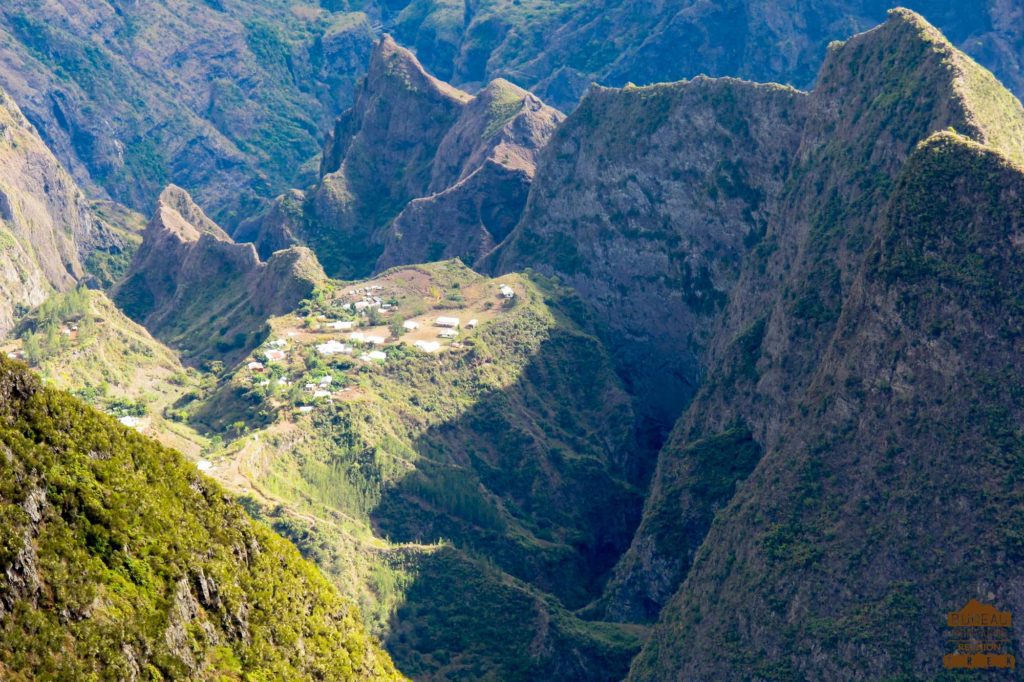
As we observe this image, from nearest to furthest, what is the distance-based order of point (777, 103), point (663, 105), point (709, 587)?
point (709, 587) → point (777, 103) → point (663, 105)

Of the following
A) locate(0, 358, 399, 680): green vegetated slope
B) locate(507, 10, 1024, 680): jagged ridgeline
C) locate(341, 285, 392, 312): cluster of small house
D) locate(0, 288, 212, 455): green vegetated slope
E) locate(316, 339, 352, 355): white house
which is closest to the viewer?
locate(0, 358, 399, 680): green vegetated slope

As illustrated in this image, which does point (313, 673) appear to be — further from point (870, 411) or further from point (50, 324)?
point (50, 324)

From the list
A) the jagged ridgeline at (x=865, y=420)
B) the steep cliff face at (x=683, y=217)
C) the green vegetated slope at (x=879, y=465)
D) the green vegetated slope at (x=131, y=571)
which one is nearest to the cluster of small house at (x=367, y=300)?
the steep cliff face at (x=683, y=217)

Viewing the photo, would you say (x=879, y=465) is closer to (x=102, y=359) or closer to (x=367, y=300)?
(x=367, y=300)

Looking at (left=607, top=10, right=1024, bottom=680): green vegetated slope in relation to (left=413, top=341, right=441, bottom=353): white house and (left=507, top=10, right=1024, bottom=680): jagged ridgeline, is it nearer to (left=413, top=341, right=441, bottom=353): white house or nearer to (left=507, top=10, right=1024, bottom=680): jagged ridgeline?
(left=507, top=10, right=1024, bottom=680): jagged ridgeline

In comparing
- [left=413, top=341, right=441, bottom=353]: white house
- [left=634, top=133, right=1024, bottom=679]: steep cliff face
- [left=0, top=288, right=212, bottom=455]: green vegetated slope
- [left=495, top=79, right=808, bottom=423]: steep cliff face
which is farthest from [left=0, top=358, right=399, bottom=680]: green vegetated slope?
[left=495, top=79, right=808, bottom=423]: steep cliff face

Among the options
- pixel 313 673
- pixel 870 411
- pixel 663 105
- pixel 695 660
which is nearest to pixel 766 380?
Result: pixel 870 411

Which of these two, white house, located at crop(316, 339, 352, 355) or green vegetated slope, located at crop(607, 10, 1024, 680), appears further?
white house, located at crop(316, 339, 352, 355)
